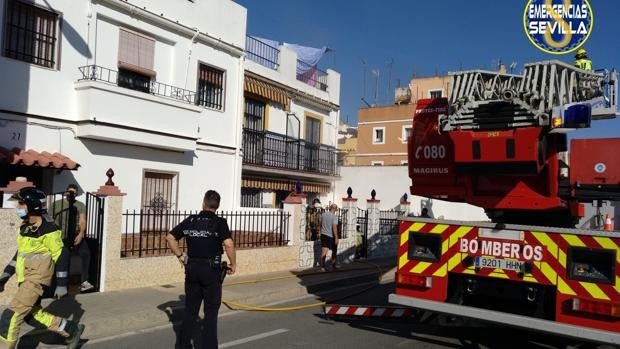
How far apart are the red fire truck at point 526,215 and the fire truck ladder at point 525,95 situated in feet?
0.04

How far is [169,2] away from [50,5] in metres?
3.45

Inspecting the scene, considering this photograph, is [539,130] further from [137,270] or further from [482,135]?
[137,270]

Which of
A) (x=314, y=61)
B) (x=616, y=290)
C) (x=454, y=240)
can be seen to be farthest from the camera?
(x=314, y=61)

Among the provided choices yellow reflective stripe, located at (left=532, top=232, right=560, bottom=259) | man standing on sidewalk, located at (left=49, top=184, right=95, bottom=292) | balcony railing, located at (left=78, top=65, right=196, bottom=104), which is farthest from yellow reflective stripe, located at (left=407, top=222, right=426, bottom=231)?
balcony railing, located at (left=78, top=65, right=196, bottom=104)

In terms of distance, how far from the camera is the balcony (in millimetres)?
12570

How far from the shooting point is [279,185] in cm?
2056

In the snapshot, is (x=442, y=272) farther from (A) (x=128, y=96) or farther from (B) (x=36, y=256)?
(A) (x=128, y=96)

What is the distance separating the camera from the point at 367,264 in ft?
54.7

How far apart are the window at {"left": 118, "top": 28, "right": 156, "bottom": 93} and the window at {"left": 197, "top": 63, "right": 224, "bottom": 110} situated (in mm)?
1843

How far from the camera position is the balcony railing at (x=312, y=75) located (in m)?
22.6

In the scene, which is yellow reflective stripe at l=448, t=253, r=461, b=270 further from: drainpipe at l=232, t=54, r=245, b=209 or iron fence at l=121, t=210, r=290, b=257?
drainpipe at l=232, t=54, r=245, b=209

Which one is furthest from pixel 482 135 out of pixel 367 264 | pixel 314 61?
pixel 314 61

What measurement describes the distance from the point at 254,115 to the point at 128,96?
6647 millimetres

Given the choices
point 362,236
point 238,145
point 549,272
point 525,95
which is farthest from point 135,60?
point 549,272
